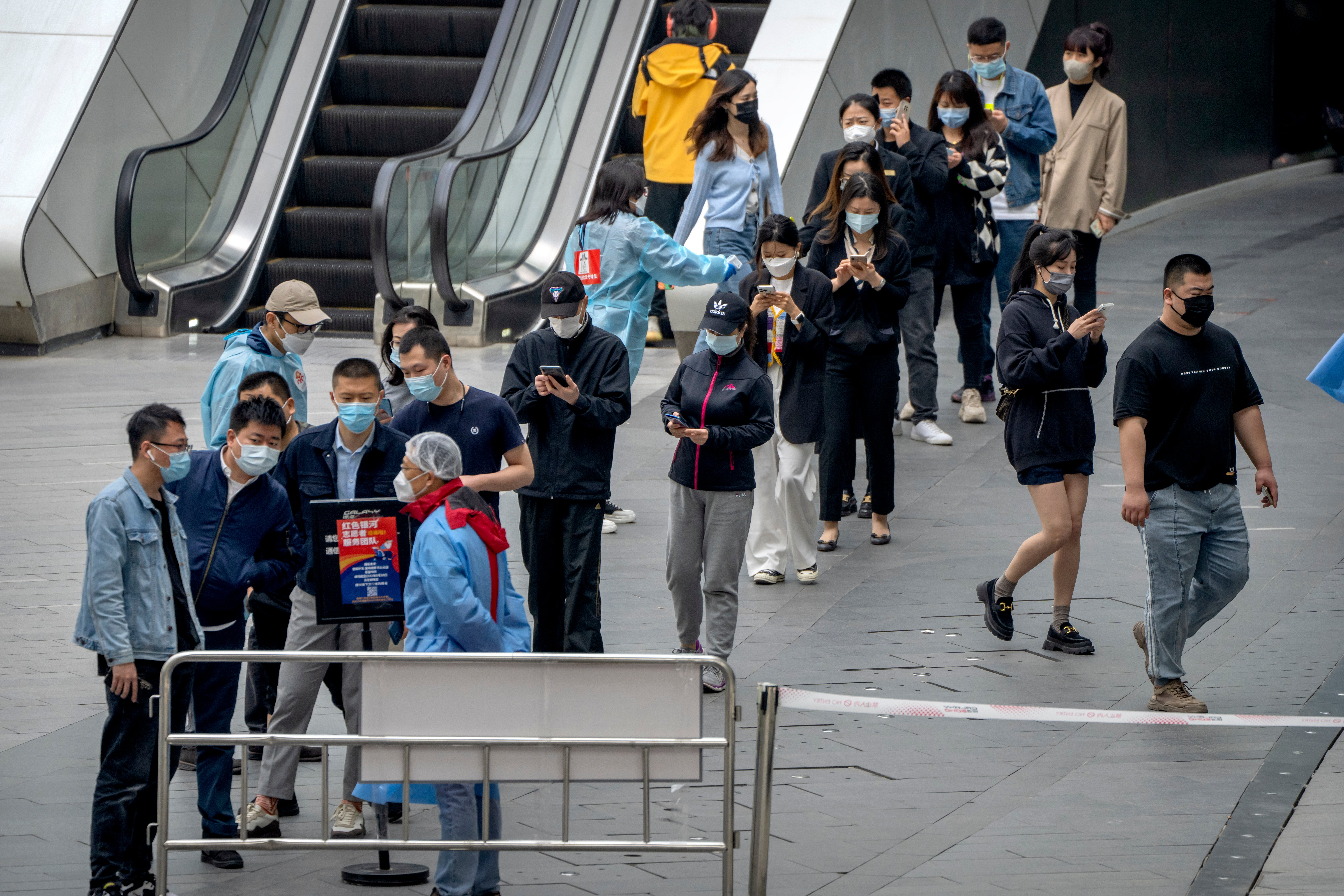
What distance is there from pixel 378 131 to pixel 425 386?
32.2 feet

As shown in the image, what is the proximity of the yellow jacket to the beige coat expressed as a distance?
2432mm

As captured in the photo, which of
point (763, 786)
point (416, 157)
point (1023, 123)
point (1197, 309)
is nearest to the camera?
point (763, 786)

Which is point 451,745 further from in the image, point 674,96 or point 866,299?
point 674,96

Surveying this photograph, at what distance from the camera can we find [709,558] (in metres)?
7.45

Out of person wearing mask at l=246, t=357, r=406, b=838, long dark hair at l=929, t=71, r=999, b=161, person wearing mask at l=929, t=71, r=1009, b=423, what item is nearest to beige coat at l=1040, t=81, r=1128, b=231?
person wearing mask at l=929, t=71, r=1009, b=423

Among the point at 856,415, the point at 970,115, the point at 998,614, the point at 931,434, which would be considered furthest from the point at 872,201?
the point at 998,614

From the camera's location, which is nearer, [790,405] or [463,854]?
[463,854]

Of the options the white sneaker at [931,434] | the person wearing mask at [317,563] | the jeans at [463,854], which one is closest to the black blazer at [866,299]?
the white sneaker at [931,434]

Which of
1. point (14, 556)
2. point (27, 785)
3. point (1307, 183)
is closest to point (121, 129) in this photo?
→ point (14, 556)

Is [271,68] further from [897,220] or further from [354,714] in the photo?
[354,714]

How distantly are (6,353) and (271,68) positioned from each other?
3822 millimetres

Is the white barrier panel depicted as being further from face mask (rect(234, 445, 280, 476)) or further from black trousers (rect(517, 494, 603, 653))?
black trousers (rect(517, 494, 603, 653))

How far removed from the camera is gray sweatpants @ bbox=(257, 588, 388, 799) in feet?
19.5

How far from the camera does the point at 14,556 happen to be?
9.02 meters
